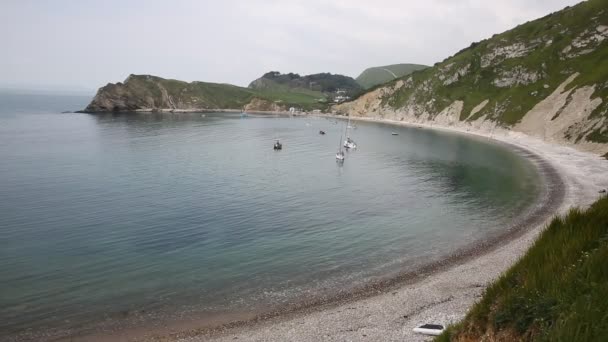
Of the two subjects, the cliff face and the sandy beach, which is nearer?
the sandy beach

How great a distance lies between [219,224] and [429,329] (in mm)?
31097

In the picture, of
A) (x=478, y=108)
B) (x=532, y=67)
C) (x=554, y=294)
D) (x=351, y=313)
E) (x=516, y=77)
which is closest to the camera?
(x=554, y=294)

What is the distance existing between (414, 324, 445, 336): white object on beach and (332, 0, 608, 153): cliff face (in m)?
89.6

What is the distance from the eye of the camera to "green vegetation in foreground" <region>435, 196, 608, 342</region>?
8625mm

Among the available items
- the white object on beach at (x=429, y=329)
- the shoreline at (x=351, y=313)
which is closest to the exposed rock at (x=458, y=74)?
the shoreline at (x=351, y=313)

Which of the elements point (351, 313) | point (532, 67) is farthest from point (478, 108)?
point (351, 313)

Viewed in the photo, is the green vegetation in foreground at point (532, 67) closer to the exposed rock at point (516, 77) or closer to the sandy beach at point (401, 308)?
the exposed rock at point (516, 77)

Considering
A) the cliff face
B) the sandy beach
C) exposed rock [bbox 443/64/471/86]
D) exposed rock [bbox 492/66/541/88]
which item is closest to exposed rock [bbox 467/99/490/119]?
the cliff face

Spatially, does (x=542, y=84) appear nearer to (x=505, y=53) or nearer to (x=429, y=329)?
(x=505, y=53)

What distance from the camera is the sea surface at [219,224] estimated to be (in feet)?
106

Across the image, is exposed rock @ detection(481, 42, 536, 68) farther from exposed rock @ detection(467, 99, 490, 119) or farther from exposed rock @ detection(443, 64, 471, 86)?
exposed rock @ detection(467, 99, 490, 119)

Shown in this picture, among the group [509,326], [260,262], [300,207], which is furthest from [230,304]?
[300,207]

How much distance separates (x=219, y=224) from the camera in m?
50.2

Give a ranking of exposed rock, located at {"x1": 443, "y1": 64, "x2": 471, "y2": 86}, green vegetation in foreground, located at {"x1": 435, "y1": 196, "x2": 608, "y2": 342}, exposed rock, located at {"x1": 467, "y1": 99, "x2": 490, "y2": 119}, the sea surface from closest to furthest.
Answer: green vegetation in foreground, located at {"x1": 435, "y1": 196, "x2": 608, "y2": 342}, the sea surface, exposed rock, located at {"x1": 467, "y1": 99, "x2": 490, "y2": 119}, exposed rock, located at {"x1": 443, "y1": 64, "x2": 471, "y2": 86}
